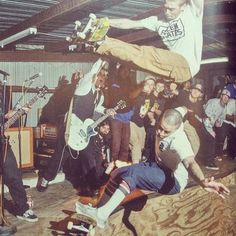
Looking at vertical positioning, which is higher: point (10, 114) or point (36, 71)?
point (36, 71)

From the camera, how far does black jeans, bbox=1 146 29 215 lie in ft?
13.5

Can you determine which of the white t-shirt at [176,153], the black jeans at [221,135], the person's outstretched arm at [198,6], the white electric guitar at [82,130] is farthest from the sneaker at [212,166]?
the person's outstretched arm at [198,6]

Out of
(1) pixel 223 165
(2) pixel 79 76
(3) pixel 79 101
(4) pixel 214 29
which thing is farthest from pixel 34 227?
(4) pixel 214 29

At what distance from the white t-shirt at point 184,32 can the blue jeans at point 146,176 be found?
1470 millimetres

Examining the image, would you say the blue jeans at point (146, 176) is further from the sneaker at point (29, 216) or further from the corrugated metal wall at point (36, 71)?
the corrugated metal wall at point (36, 71)

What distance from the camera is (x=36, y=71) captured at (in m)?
5.16

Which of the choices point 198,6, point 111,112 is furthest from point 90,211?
point 198,6

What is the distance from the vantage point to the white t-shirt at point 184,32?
4.51 metres

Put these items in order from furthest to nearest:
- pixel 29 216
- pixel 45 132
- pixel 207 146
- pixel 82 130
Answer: pixel 207 146 < pixel 45 132 < pixel 82 130 < pixel 29 216

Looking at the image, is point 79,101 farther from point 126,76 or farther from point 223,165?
point 223,165

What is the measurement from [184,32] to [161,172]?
1.88 metres

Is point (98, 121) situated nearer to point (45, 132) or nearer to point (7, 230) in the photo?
point (45, 132)

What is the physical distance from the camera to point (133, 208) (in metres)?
4.59

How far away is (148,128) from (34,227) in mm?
1982
